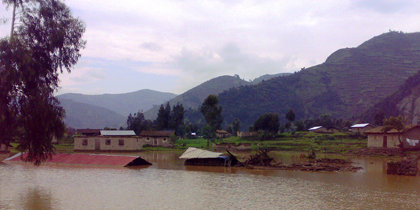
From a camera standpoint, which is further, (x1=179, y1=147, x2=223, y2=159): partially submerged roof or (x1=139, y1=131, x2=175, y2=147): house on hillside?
(x1=139, y1=131, x2=175, y2=147): house on hillside

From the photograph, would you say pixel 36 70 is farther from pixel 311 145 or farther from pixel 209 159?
pixel 311 145

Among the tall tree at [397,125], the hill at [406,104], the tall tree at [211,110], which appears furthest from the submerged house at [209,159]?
the hill at [406,104]

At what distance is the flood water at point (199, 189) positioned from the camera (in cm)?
1916

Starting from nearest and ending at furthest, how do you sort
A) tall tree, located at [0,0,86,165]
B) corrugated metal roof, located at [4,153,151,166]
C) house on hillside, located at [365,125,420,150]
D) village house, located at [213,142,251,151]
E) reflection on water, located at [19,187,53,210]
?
tall tree, located at [0,0,86,165], reflection on water, located at [19,187,53,210], corrugated metal roof, located at [4,153,151,166], house on hillside, located at [365,125,420,150], village house, located at [213,142,251,151]

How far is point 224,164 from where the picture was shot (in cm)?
3866

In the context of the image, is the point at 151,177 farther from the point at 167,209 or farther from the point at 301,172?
the point at 301,172

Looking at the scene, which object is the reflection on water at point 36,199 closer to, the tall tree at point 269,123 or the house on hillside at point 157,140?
the house on hillside at point 157,140

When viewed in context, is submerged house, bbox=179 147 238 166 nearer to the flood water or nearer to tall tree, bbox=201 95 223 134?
the flood water

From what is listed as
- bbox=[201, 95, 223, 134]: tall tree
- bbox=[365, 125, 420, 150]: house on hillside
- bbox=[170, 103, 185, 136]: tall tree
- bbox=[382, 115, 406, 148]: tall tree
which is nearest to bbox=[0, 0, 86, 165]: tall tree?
bbox=[382, 115, 406, 148]: tall tree

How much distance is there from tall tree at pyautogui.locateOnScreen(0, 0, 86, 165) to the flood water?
4.49m

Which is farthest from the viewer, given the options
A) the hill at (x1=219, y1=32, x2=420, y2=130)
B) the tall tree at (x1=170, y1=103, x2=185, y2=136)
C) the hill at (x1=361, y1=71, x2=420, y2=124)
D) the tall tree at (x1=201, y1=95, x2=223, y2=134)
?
the hill at (x1=219, y1=32, x2=420, y2=130)

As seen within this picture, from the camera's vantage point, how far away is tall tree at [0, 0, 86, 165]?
47.4 ft

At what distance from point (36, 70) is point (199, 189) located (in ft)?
42.5

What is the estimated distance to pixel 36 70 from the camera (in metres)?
15.4
